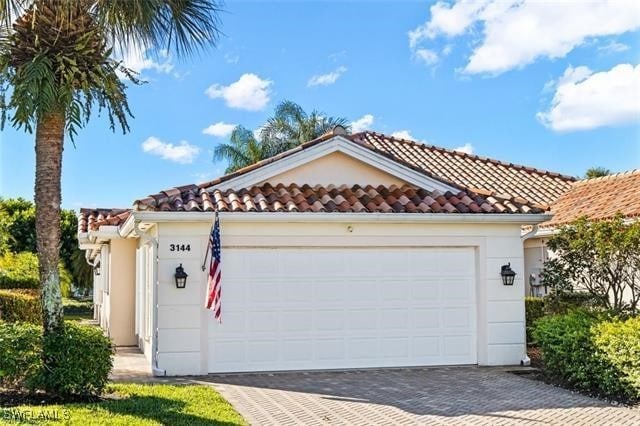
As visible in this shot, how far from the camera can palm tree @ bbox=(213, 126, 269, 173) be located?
36.8 metres

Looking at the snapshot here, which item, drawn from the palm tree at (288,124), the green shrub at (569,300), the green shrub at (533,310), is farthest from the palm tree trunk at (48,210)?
the palm tree at (288,124)

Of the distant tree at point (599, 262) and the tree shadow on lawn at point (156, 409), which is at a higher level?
the distant tree at point (599, 262)

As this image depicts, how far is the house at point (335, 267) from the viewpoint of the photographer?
12570mm

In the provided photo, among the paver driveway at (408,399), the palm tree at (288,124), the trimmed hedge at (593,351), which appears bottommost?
the paver driveway at (408,399)

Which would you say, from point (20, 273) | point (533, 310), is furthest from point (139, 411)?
point (20, 273)

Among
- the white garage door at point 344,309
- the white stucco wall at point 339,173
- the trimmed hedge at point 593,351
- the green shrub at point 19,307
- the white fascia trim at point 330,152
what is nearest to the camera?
the trimmed hedge at point 593,351

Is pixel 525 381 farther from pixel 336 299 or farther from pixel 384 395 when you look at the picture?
pixel 336 299

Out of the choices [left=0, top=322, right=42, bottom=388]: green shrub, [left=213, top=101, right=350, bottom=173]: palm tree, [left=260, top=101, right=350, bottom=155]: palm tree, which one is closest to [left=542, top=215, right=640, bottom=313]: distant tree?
[left=0, top=322, right=42, bottom=388]: green shrub

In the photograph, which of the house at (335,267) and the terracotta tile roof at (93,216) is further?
the terracotta tile roof at (93,216)

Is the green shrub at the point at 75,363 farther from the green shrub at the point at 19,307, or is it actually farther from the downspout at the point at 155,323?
the green shrub at the point at 19,307

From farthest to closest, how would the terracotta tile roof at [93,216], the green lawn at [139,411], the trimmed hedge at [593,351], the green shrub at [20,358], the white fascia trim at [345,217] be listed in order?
the terracotta tile roof at [93,216] → the white fascia trim at [345,217] → the trimmed hedge at [593,351] → the green shrub at [20,358] → the green lawn at [139,411]

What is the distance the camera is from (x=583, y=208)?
1867 cm

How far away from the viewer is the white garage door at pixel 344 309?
12938mm

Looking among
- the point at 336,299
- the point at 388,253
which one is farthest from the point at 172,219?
the point at 388,253
